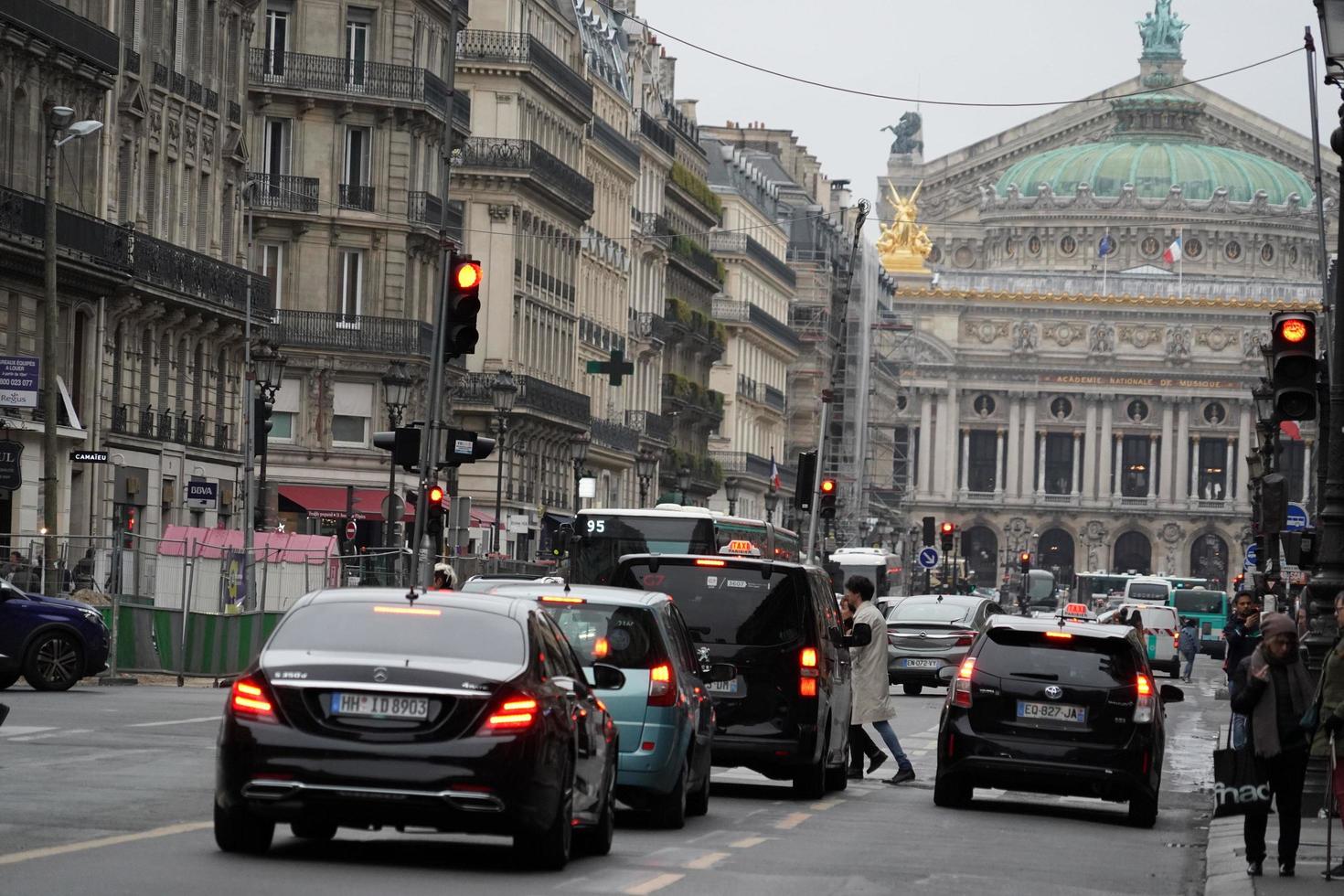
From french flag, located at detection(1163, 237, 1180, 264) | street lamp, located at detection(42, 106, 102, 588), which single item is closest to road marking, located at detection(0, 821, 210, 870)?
street lamp, located at detection(42, 106, 102, 588)

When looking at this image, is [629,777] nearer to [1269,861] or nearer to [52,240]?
[1269,861]

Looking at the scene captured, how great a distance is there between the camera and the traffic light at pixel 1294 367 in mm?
22203

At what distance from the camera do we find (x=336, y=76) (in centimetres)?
6412

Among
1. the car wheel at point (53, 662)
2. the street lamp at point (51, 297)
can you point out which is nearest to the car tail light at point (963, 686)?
the car wheel at point (53, 662)

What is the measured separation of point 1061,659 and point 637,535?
2054cm

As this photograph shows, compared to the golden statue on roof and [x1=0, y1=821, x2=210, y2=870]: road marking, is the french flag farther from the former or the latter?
[x1=0, y1=821, x2=210, y2=870]: road marking

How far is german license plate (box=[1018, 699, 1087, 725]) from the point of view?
22391 mm

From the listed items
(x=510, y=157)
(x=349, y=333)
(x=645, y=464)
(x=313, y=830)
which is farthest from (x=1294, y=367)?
(x=645, y=464)

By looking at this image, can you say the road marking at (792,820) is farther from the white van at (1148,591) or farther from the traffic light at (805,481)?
the white van at (1148,591)

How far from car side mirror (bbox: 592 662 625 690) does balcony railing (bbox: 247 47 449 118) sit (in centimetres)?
4730

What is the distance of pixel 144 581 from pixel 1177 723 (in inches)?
576

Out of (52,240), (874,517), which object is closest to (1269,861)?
(52,240)

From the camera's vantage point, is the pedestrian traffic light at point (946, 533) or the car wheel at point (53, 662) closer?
the car wheel at point (53, 662)

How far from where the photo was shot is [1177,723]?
4259cm
